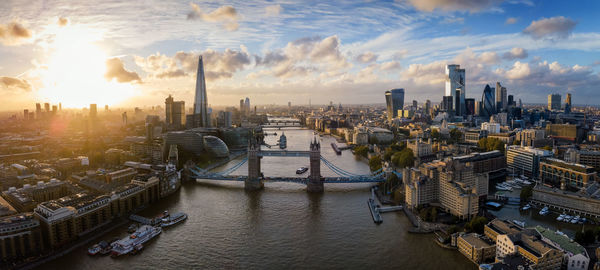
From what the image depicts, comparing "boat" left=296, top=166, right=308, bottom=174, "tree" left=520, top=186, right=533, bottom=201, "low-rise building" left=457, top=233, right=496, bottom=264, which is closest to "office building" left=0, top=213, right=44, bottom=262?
"low-rise building" left=457, top=233, right=496, bottom=264

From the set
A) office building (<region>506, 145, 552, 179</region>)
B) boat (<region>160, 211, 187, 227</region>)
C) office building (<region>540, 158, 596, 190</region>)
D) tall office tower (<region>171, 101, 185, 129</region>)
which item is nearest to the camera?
boat (<region>160, 211, 187, 227</region>)

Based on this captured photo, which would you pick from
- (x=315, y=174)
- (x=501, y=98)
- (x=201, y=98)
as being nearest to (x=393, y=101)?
(x=501, y=98)

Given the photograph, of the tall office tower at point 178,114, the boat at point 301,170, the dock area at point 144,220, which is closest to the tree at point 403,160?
the boat at point 301,170

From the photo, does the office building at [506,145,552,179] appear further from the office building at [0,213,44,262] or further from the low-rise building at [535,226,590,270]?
the office building at [0,213,44,262]

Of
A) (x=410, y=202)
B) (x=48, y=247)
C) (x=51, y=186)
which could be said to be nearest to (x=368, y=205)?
(x=410, y=202)

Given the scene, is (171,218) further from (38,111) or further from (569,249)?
(38,111)

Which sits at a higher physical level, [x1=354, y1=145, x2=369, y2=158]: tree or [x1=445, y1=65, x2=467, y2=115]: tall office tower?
[x1=445, y1=65, x2=467, y2=115]: tall office tower

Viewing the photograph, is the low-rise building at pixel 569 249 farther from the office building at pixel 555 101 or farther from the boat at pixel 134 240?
the office building at pixel 555 101
